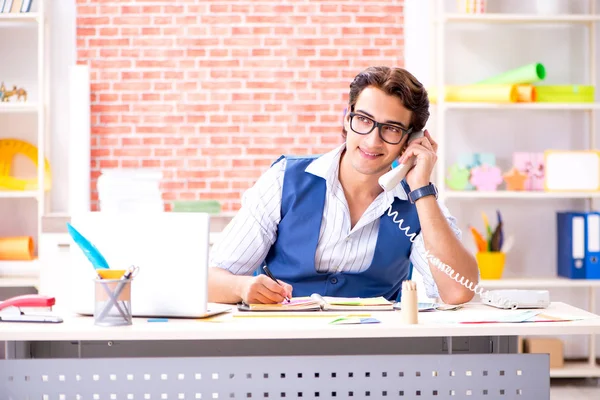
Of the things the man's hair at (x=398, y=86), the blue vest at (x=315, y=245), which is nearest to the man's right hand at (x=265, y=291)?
the blue vest at (x=315, y=245)

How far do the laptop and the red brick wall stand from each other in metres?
2.73

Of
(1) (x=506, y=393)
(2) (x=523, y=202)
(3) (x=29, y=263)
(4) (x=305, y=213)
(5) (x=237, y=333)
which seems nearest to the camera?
(5) (x=237, y=333)

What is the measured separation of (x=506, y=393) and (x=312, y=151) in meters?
2.95

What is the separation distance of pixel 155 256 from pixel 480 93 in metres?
2.76

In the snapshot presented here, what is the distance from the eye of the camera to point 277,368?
1751 mm

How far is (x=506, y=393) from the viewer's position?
1794mm

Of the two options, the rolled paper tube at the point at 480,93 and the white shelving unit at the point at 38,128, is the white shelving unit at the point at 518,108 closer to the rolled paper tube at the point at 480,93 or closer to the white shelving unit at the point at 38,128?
the rolled paper tube at the point at 480,93

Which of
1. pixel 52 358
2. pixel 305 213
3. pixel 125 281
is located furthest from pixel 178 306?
pixel 305 213

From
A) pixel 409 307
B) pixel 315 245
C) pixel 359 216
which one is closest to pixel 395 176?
pixel 359 216

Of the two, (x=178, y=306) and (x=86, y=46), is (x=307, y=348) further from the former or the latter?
(x=86, y=46)

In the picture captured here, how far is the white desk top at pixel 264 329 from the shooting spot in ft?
5.51

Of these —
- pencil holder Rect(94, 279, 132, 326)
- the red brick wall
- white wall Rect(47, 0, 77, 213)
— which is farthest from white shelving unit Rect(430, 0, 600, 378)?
pencil holder Rect(94, 279, 132, 326)

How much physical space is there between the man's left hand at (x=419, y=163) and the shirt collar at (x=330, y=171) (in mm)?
114

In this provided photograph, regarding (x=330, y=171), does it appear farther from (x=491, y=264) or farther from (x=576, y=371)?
(x=576, y=371)
